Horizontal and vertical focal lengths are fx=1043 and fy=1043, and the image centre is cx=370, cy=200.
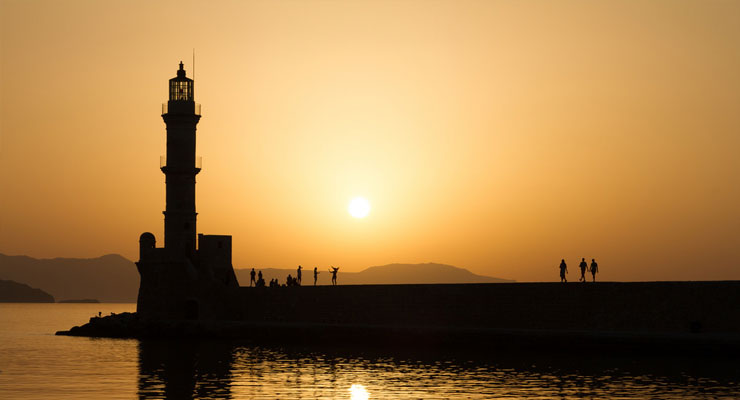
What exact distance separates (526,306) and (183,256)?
23.1 metres

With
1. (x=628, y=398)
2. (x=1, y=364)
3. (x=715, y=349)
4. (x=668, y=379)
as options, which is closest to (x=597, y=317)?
(x=715, y=349)

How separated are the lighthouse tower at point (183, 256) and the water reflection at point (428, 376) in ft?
45.0

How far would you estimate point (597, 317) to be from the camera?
43500 millimetres

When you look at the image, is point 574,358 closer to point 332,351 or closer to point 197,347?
point 332,351

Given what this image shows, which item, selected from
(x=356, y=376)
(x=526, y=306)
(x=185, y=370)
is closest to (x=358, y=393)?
(x=356, y=376)

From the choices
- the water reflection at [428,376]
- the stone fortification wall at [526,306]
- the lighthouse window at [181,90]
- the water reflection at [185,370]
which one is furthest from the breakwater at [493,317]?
the lighthouse window at [181,90]

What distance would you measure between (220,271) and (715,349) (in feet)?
107

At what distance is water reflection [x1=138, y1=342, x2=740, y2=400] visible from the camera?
104ft

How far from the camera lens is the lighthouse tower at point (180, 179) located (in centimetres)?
6075

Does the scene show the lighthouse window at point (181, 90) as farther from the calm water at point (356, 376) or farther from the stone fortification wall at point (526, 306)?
the calm water at point (356, 376)

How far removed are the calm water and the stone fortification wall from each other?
3.22 metres

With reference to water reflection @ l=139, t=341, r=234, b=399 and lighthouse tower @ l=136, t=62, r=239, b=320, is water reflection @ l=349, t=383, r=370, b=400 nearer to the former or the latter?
water reflection @ l=139, t=341, r=234, b=399

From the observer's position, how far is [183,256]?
2381 inches

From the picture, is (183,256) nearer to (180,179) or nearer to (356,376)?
(180,179)
